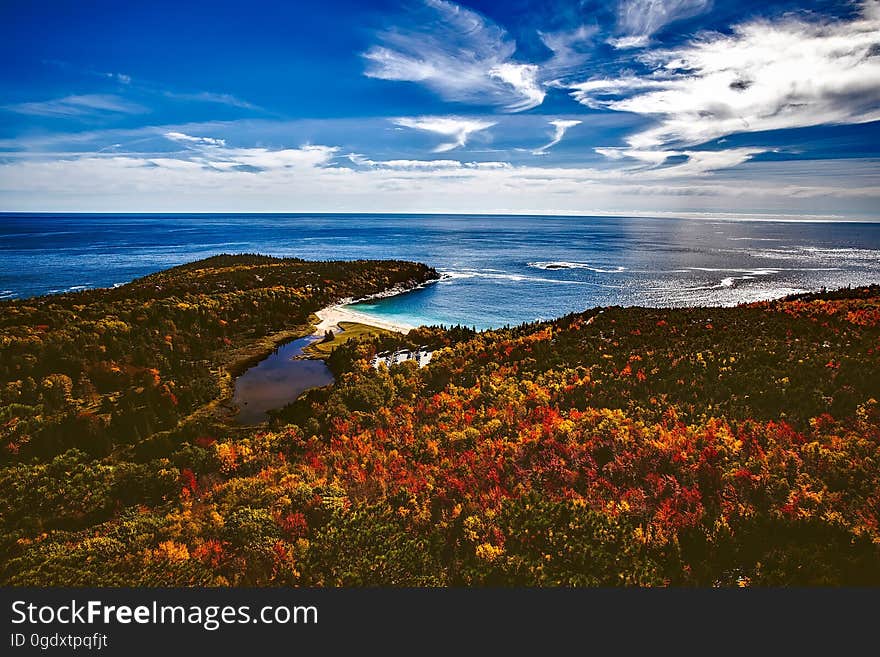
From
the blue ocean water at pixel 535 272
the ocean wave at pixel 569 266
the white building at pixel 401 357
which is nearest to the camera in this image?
the white building at pixel 401 357

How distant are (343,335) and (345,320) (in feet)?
22.8

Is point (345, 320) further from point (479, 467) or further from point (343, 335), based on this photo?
point (479, 467)

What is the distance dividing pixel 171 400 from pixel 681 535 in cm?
2333

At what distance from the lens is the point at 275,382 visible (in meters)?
29.0

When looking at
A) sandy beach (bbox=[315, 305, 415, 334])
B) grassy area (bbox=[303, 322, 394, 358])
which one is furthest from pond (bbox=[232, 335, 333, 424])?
sandy beach (bbox=[315, 305, 415, 334])

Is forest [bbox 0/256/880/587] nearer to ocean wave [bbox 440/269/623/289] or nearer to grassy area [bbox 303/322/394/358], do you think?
grassy area [bbox 303/322/394/358]

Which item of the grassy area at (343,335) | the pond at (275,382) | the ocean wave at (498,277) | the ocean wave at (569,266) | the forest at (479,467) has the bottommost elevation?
the pond at (275,382)

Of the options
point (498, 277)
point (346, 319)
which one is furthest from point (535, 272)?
point (346, 319)

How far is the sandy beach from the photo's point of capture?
44628 mm

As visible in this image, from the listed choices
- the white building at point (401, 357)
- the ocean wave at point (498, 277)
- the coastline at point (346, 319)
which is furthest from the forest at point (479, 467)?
the ocean wave at point (498, 277)

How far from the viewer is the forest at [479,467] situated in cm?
1055

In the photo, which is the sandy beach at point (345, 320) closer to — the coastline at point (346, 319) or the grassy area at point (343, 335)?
the coastline at point (346, 319)

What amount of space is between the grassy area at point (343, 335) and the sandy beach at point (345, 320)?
1.12m

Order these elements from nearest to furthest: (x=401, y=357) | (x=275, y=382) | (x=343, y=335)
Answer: (x=275, y=382), (x=401, y=357), (x=343, y=335)
